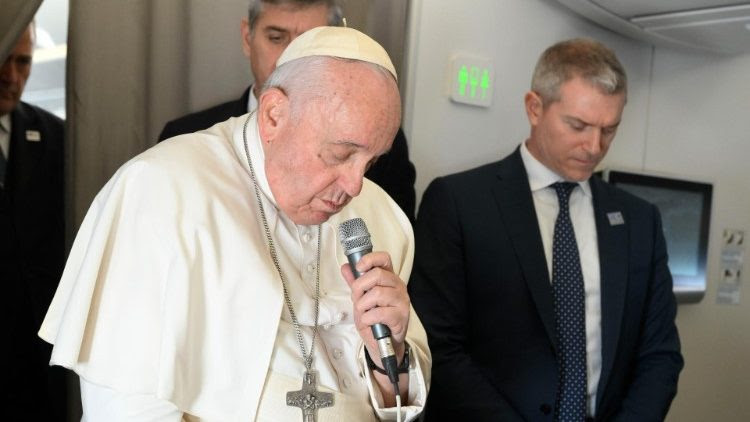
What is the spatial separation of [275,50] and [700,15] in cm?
232

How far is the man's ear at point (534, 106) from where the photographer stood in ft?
11.2

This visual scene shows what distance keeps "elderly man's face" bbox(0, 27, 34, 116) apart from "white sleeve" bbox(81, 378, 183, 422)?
69.0 inches

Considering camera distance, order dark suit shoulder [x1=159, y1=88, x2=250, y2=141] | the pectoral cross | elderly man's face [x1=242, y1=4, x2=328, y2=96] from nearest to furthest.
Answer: the pectoral cross
elderly man's face [x1=242, y1=4, x2=328, y2=96]
dark suit shoulder [x1=159, y1=88, x2=250, y2=141]

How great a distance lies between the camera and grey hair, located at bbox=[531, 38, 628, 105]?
330cm

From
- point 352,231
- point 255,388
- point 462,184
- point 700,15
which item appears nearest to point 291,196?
point 352,231

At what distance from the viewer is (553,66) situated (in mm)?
3377

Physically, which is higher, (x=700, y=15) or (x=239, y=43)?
(x=700, y=15)

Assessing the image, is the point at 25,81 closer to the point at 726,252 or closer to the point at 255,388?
the point at 255,388

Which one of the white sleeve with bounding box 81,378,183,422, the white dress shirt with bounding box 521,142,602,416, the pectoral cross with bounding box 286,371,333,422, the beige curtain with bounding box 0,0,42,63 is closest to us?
the white sleeve with bounding box 81,378,183,422

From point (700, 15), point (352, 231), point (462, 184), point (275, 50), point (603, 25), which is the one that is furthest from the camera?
A: point (603, 25)

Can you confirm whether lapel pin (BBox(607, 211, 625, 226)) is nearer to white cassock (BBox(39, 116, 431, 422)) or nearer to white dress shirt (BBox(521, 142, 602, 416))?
white dress shirt (BBox(521, 142, 602, 416))

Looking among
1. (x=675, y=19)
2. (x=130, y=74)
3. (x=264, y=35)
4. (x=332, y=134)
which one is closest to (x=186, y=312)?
(x=332, y=134)

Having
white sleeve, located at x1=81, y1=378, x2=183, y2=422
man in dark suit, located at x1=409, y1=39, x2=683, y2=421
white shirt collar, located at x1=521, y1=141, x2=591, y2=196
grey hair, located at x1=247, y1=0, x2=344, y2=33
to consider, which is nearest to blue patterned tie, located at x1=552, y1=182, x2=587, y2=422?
man in dark suit, located at x1=409, y1=39, x2=683, y2=421

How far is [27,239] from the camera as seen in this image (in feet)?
10.5
